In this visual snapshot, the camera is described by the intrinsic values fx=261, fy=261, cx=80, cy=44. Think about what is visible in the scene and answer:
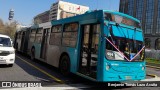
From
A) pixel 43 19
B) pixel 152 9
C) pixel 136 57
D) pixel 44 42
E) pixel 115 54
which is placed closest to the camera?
pixel 115 54

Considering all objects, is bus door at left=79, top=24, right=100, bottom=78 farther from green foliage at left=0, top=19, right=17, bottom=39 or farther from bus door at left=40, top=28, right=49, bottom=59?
green foliage at left=0, top=19, right=17, bottom=39

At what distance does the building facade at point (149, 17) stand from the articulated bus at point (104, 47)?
73796 mm

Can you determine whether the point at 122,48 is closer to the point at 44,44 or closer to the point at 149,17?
the point at 44,44

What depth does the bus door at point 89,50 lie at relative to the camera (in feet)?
31.6

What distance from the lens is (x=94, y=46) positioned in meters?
9.77

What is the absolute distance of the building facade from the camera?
8238 centimetres

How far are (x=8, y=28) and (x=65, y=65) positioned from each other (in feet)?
315

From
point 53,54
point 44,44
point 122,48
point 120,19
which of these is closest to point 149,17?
point 44,44

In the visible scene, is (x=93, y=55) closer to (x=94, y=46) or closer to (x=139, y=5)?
(x=94, y=46)

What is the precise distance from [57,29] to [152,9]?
7659 centimetres

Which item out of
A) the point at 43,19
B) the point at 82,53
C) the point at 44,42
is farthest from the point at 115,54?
the point at 43,19

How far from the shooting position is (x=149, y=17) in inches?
3393

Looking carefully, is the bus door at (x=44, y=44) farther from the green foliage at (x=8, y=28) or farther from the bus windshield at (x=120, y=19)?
the green foliage at (x=8, y=28)

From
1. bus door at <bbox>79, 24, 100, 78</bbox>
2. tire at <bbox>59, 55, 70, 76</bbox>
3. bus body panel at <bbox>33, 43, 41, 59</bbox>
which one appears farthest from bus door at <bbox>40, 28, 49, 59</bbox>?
bus door at <bbox>79, 24, 100, 78</bbox>
